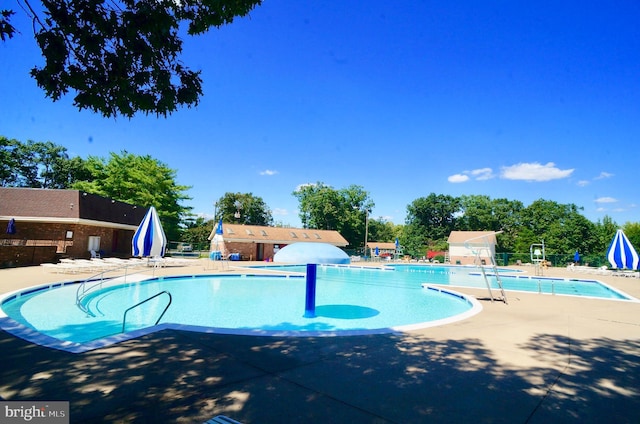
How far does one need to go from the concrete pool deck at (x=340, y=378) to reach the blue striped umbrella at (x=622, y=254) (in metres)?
16.4

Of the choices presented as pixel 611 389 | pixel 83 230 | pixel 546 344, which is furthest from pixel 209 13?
pixel 83 230

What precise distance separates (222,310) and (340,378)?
888 centimetres

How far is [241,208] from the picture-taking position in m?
61.1

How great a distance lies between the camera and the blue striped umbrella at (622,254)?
18.3 meters

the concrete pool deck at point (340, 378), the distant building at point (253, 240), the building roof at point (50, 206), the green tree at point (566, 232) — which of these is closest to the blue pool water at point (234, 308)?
the concrete pool deck at point (340, 378)

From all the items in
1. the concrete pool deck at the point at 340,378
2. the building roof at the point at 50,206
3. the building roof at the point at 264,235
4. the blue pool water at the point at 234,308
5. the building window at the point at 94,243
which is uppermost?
the building roof at the point at 50,206

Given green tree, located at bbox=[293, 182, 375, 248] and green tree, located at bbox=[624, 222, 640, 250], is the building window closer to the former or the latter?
green tree, located at bbox=[293, 182, 375, 248]

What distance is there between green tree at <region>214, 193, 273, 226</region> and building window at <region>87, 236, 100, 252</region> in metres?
33.8

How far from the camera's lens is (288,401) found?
3.37 meters

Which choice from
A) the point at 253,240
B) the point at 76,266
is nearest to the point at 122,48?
the point at 76,266

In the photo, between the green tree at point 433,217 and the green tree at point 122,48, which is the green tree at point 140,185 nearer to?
the green tree at point 122,48

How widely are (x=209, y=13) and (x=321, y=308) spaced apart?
10.1 metres

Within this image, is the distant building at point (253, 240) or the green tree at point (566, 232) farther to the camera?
the green tree at point (566, 232)

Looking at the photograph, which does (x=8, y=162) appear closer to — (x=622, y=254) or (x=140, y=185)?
(x=140, y=185)
